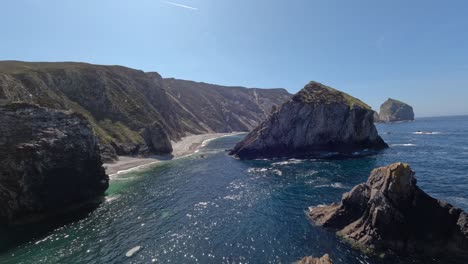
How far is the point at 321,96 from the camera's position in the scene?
10150cm

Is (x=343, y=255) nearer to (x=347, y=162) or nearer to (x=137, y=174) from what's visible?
(x=347, y=162)

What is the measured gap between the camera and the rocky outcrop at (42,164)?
4453 centimetres

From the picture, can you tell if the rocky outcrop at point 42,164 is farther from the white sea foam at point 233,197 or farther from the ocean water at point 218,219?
the white sea foam at point 233,197

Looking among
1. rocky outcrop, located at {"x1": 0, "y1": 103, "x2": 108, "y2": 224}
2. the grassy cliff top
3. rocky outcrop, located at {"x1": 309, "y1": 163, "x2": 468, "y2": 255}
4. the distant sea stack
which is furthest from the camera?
the grassy cliff top

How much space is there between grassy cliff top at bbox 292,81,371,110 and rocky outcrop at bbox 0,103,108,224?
72.5 m

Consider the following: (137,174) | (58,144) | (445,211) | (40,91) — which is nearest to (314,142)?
(137,174)

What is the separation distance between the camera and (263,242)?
34.0 meters

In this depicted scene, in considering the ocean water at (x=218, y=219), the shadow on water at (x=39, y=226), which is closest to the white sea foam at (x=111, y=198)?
the ocean water at (x=218, y=219)

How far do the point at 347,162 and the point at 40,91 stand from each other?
10769 cm

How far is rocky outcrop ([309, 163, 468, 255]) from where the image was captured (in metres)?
29.2

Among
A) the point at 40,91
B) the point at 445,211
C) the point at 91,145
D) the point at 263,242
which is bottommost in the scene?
the point at 263,242

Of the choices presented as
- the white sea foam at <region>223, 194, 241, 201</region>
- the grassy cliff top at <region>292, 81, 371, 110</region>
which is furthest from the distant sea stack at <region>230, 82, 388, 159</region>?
the white sea foam at <region>223, 194, 241, 201</region>

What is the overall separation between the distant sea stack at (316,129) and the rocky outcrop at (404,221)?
6246cm

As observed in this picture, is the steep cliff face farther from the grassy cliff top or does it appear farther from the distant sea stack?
the grassy cliff top
